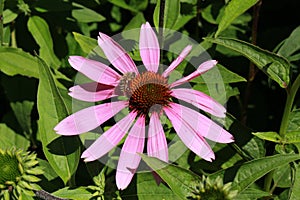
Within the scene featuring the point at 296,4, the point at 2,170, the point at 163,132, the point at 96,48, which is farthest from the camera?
the point at 296,4

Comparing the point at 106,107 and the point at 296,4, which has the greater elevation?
the point at 296,4

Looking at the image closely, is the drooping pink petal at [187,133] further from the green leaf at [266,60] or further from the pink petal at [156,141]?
the green leaf at [266,60]

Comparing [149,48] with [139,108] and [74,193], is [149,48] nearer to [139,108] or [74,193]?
Result: [139,108]

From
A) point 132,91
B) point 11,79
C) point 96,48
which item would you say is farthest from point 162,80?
point 11,79

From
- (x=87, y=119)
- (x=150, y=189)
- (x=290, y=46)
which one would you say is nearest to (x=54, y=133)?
(x=87, y=119)

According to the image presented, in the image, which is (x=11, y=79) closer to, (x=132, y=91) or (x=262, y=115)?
(x=132, y=91)
